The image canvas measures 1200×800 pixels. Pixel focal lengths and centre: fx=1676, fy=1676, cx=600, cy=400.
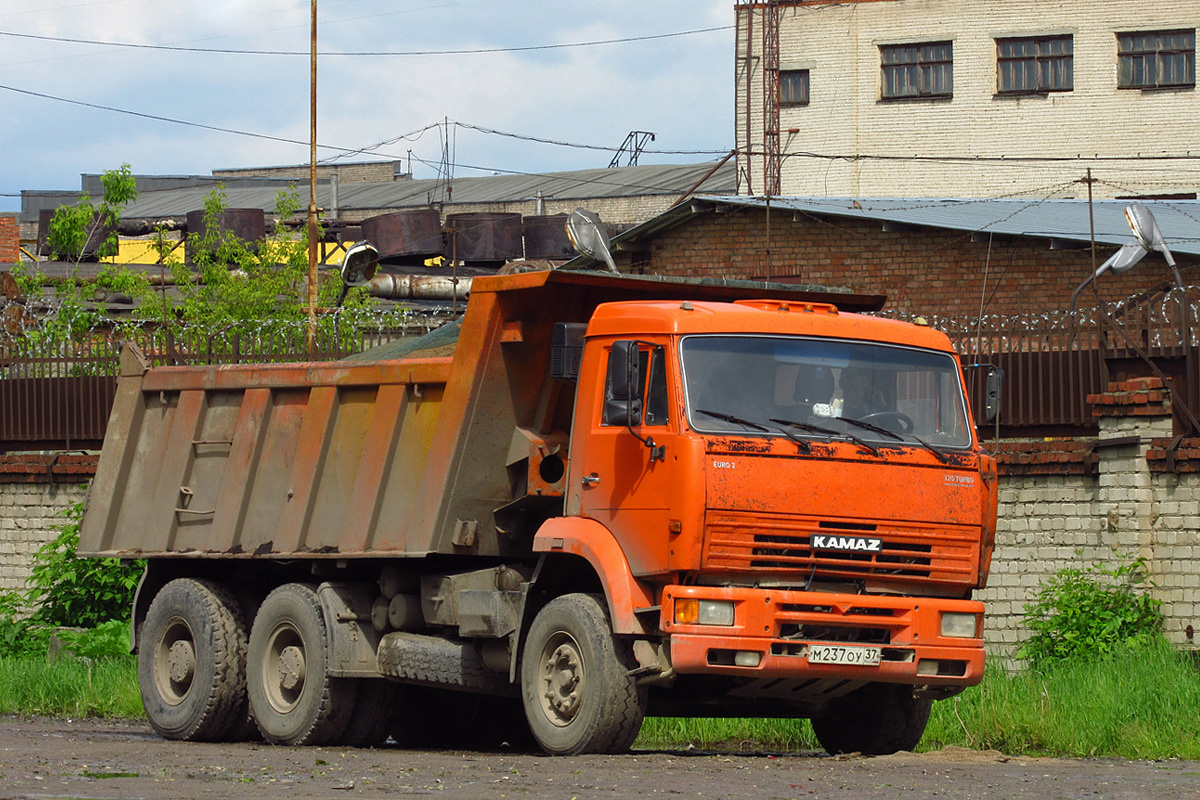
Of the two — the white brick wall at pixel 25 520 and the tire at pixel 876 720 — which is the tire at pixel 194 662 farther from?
the white brick wall at pixel 25 520

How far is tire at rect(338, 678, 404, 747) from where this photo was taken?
36.6ft

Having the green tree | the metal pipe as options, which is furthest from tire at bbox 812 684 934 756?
the metal pipe

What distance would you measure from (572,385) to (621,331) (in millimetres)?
662

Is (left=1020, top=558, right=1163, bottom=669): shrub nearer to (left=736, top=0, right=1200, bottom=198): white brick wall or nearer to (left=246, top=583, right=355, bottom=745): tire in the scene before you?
(left=246, top=583, right=355, bottom=745): tire

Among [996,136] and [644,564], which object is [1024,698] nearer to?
[644,564]

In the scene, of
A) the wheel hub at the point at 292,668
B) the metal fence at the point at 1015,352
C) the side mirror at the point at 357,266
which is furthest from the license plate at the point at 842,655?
the side mirror at the point at 357,266

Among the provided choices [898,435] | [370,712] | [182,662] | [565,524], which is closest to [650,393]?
[565,524]

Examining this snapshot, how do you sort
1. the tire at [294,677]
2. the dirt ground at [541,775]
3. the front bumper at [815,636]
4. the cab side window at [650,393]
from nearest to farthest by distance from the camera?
1. the dirt ground at [541,775]
2. the front bumper at [815,636]
3. the cab side window at [650,393]
4. the tire at [294,677]

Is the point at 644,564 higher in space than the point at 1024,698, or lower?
higher

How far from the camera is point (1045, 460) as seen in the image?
14633mm

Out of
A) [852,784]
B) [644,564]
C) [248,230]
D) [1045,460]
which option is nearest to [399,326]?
[1045,460]

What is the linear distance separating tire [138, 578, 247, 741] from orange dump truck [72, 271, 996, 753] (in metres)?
0.02

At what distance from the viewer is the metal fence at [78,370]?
1780 centimetres

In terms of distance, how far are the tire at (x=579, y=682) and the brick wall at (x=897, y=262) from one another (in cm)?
1675
